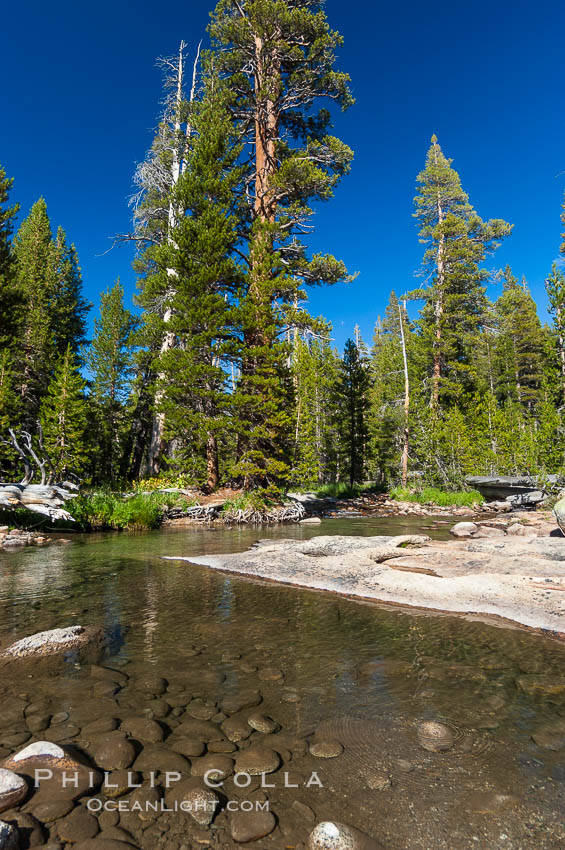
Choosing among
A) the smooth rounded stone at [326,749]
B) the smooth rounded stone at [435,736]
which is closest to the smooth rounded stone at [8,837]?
the smooth rounded stone at [326,749]

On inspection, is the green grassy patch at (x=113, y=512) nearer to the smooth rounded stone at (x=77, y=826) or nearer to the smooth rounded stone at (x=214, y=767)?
the smooth rounded stone at (x=214, y=767)

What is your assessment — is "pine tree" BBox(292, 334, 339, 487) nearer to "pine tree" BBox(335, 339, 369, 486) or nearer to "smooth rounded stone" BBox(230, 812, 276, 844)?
"pine tree" BBox(335, 339, 369, 486)

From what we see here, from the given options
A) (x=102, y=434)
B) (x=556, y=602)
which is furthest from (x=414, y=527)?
(x=102, y=434)

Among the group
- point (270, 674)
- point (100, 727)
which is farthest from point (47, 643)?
A: point (270, 674)

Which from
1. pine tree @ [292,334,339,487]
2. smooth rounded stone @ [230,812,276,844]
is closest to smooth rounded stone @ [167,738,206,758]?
smooth rounded stone @ [230,812,276,844]

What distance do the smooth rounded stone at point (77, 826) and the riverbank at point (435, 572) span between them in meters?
3.43

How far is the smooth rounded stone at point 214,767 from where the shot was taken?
2.36 metres

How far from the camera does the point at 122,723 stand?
2.82 metres

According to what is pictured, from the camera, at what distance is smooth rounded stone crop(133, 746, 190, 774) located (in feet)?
7.84

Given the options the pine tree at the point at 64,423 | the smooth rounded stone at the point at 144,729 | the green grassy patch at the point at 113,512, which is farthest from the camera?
the pine tree at the point at 64,423

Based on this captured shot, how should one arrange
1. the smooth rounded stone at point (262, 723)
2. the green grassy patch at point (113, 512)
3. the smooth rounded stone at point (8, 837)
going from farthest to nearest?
the green grassy patch at point (113, 512) → the smooth rounded stone at point (262, 723) → the smooth rounded stone at point (8, 837)

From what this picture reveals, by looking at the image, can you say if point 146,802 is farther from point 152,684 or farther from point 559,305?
point 559,305

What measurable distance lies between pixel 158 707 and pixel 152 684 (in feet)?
1.25

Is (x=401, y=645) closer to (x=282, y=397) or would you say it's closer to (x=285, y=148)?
(x=282, y=397)
